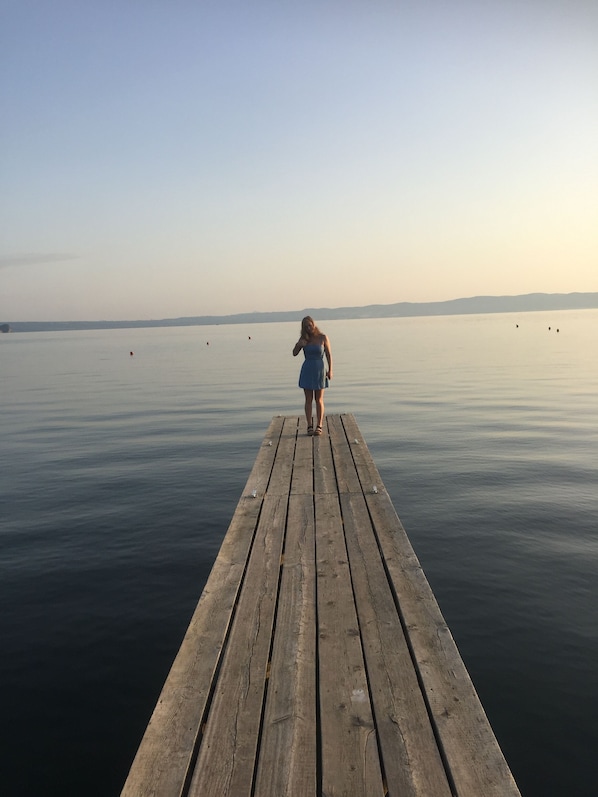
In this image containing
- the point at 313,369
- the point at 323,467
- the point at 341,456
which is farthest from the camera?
the point at 313,369

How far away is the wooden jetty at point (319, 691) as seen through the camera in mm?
3102

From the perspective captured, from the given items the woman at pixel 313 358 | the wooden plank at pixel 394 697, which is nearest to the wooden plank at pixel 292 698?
the wooden plank at pixel 394 697

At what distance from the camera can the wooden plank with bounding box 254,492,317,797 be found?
3098 millimetres

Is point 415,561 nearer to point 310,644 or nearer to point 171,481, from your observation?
point 310,644

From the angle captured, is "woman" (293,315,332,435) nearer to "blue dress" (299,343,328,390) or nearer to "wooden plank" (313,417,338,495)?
"blue dress" (299,343,328,390)

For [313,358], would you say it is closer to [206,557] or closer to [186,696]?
[206,557]

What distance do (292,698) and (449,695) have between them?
995mm

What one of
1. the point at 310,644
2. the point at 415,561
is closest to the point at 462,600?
the point at 415,561

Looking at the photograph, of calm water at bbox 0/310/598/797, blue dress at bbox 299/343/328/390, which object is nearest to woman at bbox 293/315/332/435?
blue dress at bbox 299/343/328/390

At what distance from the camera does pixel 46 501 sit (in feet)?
37.3

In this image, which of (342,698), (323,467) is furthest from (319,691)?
(323,467)

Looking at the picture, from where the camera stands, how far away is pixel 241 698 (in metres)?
3.75

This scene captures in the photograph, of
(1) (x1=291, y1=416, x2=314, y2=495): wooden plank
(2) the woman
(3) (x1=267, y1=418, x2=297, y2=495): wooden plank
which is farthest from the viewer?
(2) the woman

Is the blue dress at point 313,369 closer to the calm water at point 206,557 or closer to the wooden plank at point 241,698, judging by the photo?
→ the calm water at point 206,557
